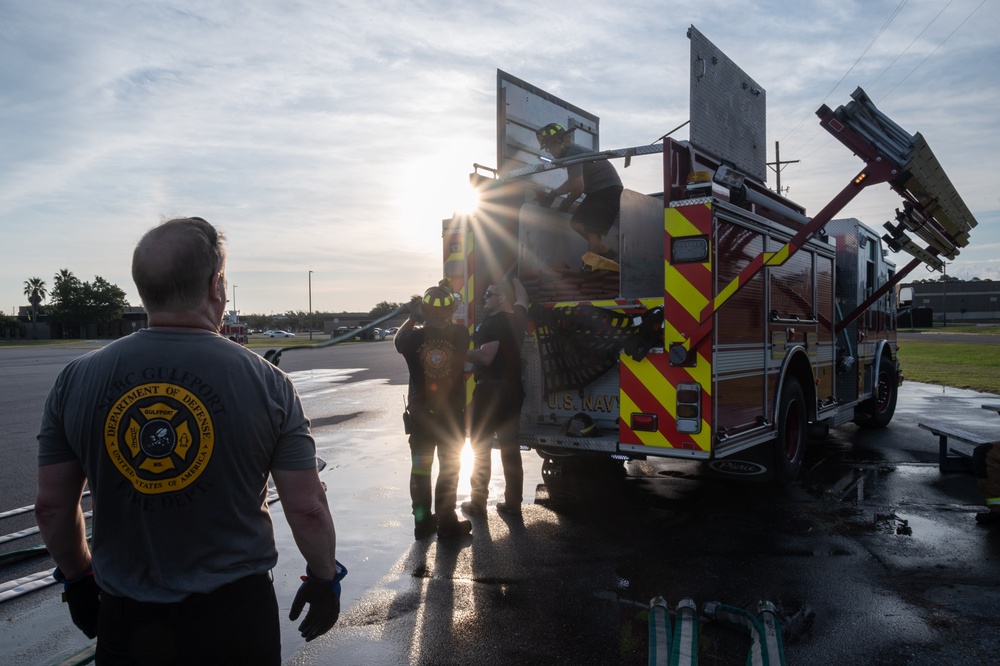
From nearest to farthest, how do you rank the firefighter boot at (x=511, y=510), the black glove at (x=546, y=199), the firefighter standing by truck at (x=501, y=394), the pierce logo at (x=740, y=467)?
the firefighter standing by truck at (x=501, y=394) → the firefighter boot at (x=511, y=510) → the pierce logo at (x=740, y=467) → the black glove at (x=546, y=199)

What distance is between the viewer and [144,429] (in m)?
1.83

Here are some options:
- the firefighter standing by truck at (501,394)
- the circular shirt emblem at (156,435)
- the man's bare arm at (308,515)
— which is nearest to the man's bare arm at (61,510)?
the circular shirt emblem at (156,435)

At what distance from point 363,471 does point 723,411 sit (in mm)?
3951

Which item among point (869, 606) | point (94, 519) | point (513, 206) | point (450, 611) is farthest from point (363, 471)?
point (94, 519)

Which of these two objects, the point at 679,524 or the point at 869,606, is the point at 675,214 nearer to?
the point at 679,524

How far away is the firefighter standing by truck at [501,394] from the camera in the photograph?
19.1ft

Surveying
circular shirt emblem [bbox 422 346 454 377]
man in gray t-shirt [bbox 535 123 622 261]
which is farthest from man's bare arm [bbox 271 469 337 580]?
man in gray t-shirt [bbox 535 123 622 261]

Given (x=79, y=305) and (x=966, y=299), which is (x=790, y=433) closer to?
(x=79, y=305)

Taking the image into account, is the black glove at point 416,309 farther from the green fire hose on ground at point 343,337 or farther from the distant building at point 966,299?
the distant building at point 966,299

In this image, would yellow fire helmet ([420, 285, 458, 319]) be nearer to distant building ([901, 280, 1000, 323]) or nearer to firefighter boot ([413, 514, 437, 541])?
firefighter boot ([413, 514, 437, 541])

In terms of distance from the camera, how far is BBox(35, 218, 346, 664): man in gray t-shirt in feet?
6.08

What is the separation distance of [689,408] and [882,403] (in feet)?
22.2

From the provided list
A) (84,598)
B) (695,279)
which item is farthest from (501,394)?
(84,598)

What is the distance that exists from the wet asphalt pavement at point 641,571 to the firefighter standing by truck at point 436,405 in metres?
0.23
